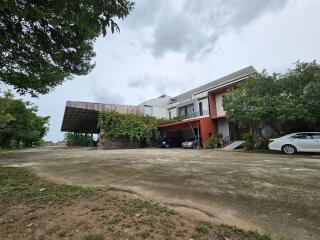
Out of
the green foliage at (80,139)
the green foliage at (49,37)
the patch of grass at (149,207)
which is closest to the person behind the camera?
the green foliage at (49,37)

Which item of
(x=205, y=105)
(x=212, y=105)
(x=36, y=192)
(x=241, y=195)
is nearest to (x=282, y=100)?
(x=212, y=105)

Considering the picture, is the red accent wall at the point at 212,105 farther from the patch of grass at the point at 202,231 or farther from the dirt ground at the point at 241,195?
the patch of grass at the point at 202,231

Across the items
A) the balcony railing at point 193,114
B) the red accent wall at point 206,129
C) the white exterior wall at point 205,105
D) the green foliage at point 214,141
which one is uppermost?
the white exterior wall at point 205,105

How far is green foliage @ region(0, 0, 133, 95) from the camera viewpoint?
8.70 feet

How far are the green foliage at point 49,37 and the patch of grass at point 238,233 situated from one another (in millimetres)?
2757

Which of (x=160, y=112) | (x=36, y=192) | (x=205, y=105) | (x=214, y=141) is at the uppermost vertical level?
(x=160, y=112)

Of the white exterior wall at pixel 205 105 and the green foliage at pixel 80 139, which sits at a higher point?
the white exterior wall at pixel 205 105

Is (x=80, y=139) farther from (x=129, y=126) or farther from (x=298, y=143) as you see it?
(x=298, y=143)

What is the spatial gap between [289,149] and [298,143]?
579 mm

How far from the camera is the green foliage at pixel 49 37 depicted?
8.70ft

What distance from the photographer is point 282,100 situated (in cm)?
1290

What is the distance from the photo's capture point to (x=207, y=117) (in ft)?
70.5

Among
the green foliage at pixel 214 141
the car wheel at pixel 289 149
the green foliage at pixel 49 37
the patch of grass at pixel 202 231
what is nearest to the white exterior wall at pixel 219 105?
the green foliage at pixel 214 141

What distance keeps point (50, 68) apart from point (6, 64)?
1.69 meters
